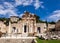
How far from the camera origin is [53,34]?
42938 mm

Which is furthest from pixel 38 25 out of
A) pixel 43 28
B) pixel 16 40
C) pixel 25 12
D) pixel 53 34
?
pixel 16 40

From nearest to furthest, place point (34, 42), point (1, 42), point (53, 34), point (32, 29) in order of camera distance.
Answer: point (34, 42) < point (1, 42) < point (53, 34) < point (32, 29)

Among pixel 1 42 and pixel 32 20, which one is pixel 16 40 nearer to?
pixel 1 42

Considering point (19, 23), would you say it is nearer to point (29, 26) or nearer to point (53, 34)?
point (29, 26)

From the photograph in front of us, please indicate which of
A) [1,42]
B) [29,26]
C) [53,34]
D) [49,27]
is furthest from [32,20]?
[1,42]

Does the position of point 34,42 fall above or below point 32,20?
below

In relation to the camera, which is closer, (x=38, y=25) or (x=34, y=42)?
(x=34, y=42)

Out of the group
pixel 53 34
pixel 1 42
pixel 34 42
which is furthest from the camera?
pixel 53 34

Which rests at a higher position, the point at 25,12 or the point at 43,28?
the point at 25,12

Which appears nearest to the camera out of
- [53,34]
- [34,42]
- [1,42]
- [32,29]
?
[34,42]

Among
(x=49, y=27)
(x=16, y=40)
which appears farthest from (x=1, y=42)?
(x=49, y=27)

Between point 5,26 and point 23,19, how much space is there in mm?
5330

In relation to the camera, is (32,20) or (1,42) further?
(32,20)

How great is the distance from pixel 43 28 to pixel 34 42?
12.8 metres
